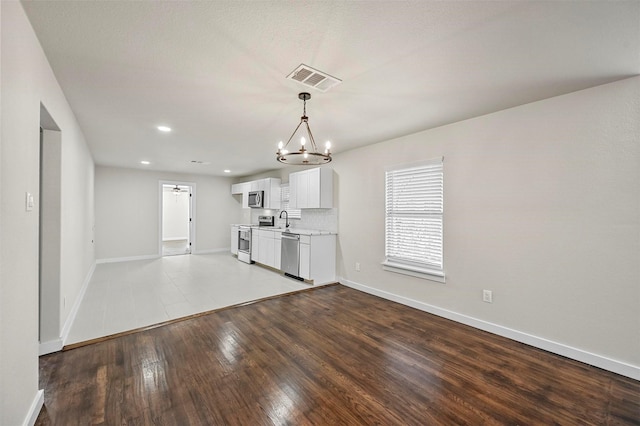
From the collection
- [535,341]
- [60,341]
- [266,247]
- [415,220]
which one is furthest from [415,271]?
[60,341]

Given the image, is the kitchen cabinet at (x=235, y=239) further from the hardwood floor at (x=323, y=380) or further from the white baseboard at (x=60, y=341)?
the hardwood floor at (x=323, y=380)

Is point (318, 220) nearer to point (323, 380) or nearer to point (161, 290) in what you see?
point (161, 290)

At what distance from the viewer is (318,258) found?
16.4 feet

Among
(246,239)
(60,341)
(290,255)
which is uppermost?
(246,239)

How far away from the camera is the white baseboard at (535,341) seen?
92.0 inches

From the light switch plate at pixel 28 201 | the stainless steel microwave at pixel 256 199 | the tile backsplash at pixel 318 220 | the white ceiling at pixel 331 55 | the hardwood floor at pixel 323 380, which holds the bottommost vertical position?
the hardwood floor at pixel 323 380

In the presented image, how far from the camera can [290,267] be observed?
5453 millimetres

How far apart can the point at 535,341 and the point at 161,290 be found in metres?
5.22

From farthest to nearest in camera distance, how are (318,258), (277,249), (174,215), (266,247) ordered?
(174,215) < (266,247) < (277,249) < (318,258)

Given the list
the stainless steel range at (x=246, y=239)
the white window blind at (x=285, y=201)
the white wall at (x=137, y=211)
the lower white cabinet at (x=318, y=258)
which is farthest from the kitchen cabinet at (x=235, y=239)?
the lower white cabinet at (x=318, y=258)

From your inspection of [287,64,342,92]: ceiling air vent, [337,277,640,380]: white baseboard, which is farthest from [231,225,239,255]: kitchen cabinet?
[287,64,342,92]: ceiling air vent

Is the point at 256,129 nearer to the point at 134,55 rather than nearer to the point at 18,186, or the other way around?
the point at 134,55

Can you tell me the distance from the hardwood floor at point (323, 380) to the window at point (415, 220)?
0.94 meters

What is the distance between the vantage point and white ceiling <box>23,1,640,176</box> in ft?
5.24
